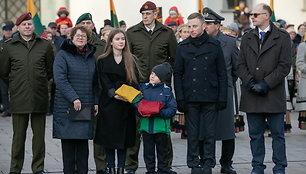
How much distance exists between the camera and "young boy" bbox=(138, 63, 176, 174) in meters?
9.13

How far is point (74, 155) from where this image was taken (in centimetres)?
901

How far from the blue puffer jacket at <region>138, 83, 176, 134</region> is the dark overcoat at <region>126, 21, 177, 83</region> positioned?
598mm

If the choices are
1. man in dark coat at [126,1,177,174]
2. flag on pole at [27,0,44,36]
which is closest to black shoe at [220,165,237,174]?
man in dark coat at [126,1,177,174]

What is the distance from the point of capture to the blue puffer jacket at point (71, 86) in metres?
8.76

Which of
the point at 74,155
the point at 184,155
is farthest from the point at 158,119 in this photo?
the point at 184,155

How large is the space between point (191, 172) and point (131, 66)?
1.46 m

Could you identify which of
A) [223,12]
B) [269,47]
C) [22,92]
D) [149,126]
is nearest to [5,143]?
[22,92]

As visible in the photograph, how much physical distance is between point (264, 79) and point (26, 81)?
2.75m

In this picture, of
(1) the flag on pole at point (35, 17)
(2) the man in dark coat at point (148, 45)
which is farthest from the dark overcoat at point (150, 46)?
(1) the flag on pole at point (35, 17)

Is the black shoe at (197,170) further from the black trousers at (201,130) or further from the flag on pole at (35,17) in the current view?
the flag on pole at (35,17)

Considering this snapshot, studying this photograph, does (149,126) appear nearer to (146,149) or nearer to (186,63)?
(146,149)

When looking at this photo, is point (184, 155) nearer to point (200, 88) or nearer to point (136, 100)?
point (200, 88)

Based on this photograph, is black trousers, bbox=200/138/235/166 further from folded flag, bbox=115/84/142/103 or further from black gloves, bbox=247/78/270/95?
folded flag, bbox=115/84/142/103

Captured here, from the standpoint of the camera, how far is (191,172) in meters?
9.45
